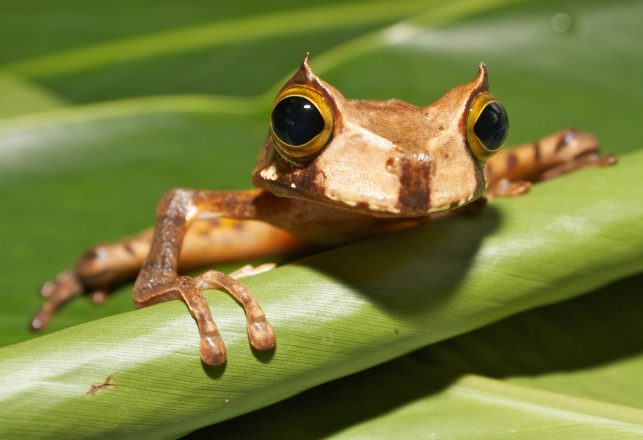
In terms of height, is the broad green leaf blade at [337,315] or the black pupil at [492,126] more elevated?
the black pupil at [492,126]

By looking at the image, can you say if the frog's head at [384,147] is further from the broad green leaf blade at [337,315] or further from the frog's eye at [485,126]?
the broad green leaf blade at [337,315]

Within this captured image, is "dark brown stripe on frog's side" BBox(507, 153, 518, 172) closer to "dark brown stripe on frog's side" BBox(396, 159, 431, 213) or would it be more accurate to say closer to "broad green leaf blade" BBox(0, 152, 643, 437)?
"broad green leaf blade" BBox(0, 152, 643, 437)

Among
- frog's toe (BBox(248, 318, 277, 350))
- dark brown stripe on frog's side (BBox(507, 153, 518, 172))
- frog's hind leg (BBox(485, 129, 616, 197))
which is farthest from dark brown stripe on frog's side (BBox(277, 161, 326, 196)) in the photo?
dark brown stripe on frog's side (BBox(507, 153, 518, 172))

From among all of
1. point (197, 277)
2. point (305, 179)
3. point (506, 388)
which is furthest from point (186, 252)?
point (506, 388)

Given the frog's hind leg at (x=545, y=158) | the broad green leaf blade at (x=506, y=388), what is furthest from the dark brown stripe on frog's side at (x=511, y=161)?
the broad green leaf blade at (x=506, y=388)

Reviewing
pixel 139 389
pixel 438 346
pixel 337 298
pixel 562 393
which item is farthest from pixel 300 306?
pixel 562 393

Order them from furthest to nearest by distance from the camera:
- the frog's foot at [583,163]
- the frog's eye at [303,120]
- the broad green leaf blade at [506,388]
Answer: the frog's foot at [583,163] → the broad green leaf blade at [506,388] → the frog's eye at [303,120]

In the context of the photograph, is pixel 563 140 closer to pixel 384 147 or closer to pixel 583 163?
pixel 583 163
